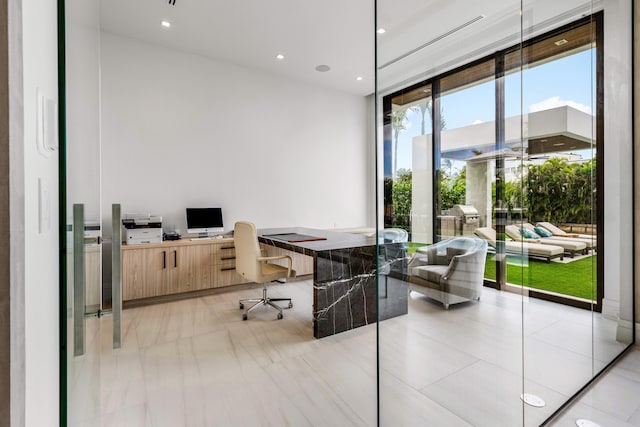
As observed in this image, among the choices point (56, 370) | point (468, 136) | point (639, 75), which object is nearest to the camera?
point (56, 370)

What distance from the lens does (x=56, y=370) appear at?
640mm

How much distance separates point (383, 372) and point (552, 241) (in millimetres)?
1163

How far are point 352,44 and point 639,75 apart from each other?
277 centimetres

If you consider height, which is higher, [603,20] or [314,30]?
[314,30]

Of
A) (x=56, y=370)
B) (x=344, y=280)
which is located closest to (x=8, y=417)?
(x=56, y=370)

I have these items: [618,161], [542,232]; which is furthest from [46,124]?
[618,161]

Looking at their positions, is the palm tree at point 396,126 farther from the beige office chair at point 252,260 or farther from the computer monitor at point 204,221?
the computer monitor at point 204,221

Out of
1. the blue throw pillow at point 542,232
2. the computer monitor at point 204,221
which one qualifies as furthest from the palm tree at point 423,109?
the computer monitor at point 204,221

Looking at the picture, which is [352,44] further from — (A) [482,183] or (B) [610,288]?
(B) [610,288]

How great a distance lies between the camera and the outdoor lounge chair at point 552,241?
1417mm

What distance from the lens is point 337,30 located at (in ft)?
12.0

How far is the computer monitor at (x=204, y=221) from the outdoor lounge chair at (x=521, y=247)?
11.3ft

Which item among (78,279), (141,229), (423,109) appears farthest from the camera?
(141,229)

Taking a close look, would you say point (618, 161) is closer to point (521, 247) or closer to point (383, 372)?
point (521, 247)
